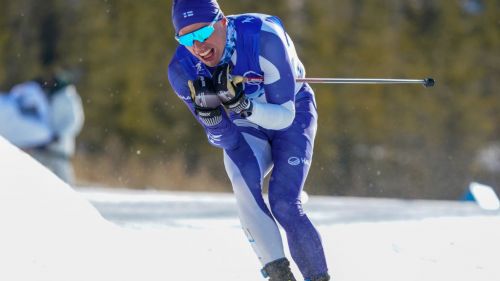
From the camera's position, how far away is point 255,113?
4914 millimetres

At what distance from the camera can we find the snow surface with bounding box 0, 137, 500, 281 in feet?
17.6

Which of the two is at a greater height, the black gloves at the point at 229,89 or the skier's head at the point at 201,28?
the skier's head at the point at 201,28

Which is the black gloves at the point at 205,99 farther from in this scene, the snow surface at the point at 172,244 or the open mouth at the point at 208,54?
the snow surface at the point at 172,244

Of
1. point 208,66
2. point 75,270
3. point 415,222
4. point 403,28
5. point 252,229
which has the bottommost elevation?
point 403,28

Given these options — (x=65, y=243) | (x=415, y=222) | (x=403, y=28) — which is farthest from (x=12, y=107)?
(x=403, y=28)

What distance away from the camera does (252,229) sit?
16.9 feet

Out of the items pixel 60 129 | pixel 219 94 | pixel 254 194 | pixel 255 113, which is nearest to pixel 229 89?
pixel 219 94

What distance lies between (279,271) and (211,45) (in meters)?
1.18

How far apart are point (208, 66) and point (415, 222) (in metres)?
3.03

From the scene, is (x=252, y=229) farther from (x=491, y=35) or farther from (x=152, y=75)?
(x=491, y=35)

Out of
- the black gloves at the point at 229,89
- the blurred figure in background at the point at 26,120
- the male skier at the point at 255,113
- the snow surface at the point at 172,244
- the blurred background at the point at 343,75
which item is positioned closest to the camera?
the black gloves at the point at 229,89

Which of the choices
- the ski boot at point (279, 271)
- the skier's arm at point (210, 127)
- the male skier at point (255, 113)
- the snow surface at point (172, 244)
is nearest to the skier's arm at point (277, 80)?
the male skier at point (255, 113)

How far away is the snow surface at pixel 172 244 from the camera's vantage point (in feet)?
17.6

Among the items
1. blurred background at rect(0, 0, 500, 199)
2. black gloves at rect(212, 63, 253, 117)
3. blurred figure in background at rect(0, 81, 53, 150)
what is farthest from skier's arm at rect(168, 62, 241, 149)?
blurred background at rect(0, 0, 500, 199)
